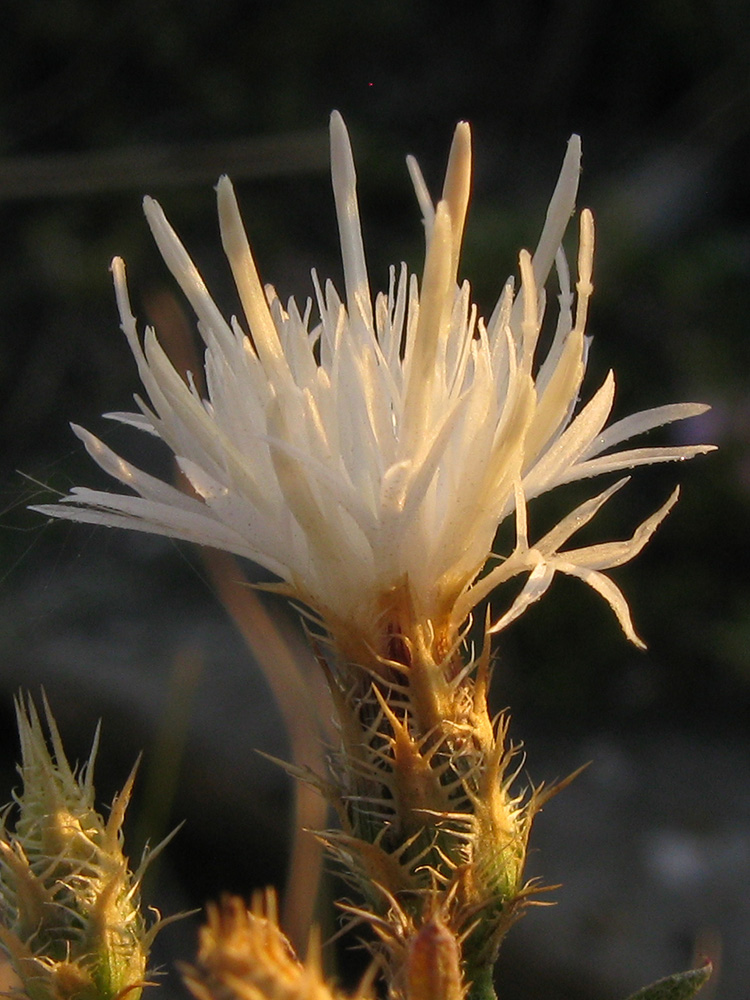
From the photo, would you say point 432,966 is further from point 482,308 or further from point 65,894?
point 482,308

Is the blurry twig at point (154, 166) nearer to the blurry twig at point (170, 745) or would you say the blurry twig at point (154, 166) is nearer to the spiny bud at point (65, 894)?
the blurry twig at point (170, 745)

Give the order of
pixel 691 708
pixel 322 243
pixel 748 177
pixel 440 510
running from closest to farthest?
pixel 440 510
pixel 691 708
pixel 748 177
pixel 322 243

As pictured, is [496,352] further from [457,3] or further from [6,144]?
[457,3]

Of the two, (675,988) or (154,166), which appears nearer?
(675,988)

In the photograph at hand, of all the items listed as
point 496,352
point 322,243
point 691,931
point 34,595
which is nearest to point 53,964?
point 496,352

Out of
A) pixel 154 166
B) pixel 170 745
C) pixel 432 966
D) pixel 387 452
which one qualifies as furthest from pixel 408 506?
Result: pixel 154 166

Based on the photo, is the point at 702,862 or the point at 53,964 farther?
the point at 702,862

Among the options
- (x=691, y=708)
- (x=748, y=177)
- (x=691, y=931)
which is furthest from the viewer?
(x=748, y=177)

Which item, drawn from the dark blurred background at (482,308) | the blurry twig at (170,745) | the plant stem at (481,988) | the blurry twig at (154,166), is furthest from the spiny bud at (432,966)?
the blurry twig at (154,166)
